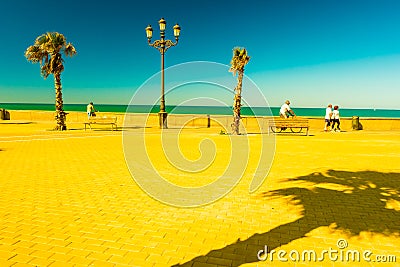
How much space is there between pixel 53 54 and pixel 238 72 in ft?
38.0

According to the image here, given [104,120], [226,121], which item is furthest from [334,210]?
[104,120]

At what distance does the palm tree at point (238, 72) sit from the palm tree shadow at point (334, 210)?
32.1 ft

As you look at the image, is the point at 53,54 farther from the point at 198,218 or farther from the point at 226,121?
the point at 198,218

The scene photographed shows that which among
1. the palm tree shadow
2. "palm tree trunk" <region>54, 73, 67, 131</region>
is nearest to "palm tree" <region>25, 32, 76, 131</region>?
"palm tree trunk" <region>54, 73, 67, 131</region>

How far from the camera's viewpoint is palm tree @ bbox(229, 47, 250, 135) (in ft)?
54.4

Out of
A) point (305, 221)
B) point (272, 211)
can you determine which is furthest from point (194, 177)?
point (305, 221)

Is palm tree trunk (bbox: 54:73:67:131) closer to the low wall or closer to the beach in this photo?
the low wall

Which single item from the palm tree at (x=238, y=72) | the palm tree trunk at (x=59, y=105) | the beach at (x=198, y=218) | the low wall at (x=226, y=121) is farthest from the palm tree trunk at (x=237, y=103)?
the palm tree trunk at (x=59, y=105)

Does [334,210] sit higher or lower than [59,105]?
lower

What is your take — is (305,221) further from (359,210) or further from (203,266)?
(203,266)

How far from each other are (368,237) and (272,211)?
1364mm

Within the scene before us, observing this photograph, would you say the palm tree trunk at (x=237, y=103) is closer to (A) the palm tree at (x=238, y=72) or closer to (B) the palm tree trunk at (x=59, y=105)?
(A) the palm tree at (x=238, y=72)

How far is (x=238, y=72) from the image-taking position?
55.2 feet

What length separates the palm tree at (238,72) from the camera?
16591mm
